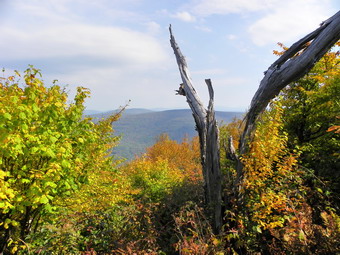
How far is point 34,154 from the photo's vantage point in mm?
5641

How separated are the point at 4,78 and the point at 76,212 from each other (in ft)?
14.4

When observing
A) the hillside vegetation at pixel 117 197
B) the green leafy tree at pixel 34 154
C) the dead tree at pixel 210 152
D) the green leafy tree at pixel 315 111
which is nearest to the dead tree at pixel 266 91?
the dead tree at pixel 210 152

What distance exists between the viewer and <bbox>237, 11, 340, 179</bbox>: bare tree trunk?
22.1ft

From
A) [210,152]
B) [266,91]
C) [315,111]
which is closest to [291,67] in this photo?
[266,91]

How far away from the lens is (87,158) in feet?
22.6

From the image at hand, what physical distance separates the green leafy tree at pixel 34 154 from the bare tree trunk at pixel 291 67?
16.1 feet

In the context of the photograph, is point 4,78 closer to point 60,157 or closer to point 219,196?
point 60,157

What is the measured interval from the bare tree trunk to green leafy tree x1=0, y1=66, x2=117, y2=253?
16.1ft

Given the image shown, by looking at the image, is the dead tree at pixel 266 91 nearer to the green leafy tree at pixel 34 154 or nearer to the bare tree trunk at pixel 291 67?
the bare tree trunk at pixel 291 67

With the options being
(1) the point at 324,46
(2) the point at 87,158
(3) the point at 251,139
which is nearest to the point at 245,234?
(3) the point at 251,139

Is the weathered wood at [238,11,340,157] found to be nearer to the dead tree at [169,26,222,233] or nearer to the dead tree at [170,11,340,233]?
the dead tree at [170,11,340,233]

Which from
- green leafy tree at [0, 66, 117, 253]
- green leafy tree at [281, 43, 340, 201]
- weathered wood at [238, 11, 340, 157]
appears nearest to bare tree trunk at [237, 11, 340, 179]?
weathered wood at [238, 11, 340, 157]

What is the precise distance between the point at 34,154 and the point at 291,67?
24.2ft

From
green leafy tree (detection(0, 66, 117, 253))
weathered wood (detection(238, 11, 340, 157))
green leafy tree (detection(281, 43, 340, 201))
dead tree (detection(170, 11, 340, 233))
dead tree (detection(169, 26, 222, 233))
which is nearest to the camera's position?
green leafy tree (detection(0, 66, 117, 253))
